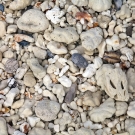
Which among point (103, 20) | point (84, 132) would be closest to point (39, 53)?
point (103, 20)

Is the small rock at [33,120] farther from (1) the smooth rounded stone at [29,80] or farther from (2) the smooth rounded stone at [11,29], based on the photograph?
(2) the smooth rounded stone at [11,29]

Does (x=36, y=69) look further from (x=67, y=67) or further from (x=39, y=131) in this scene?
(x=39, y=131)

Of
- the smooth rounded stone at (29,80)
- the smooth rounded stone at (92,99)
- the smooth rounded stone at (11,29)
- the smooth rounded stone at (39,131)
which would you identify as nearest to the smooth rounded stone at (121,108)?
the smooth rounded stone at (92,99)

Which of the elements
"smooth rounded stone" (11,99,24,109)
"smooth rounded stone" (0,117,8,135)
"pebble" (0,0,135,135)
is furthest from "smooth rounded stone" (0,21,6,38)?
"smooth rounded stone" (0,117,8,135)

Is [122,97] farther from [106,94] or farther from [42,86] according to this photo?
[42,86]

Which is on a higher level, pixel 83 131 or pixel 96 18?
pixel 96 18

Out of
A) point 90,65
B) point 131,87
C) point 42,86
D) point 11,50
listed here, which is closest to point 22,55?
point 11,50
